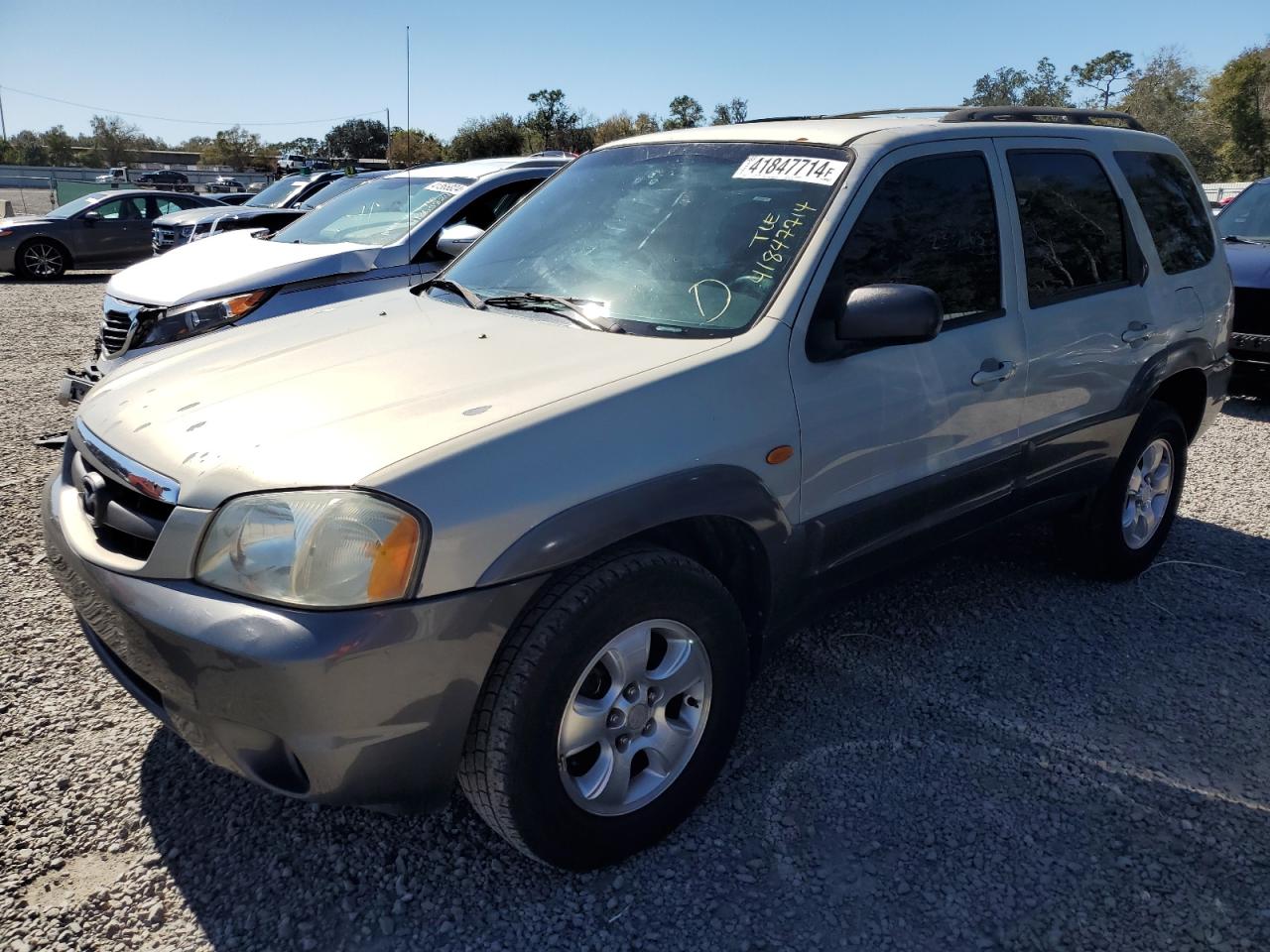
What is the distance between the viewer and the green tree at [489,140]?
31047 mm

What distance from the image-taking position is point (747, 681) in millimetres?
2742

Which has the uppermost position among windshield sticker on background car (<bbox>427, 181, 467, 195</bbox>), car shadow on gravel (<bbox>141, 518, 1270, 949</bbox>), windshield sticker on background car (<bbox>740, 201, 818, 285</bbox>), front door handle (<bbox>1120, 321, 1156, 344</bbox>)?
windshield sticker on background car (<bbox>427, 181, 467, 195</bbox>)

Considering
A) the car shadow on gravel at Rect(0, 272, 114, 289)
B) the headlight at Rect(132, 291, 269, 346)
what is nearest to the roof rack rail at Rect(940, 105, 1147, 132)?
the headlight at Rect(132, 291, 269, 346)

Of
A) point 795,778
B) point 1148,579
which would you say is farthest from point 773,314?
point 1148,579

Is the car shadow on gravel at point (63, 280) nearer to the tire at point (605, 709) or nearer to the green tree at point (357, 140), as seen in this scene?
the tire at point (605, 709)

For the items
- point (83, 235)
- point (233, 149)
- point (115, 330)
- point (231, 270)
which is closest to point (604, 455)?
point (231, 270)

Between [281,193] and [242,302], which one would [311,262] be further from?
[281,193]

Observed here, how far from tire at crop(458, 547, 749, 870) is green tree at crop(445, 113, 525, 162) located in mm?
29609

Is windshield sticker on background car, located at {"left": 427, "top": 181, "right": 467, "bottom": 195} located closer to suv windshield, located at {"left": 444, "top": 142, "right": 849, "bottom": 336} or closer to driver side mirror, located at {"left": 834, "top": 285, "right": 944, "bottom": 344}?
suv windshield, located at {"left": 444, "top": 142, "right": 849, "bottom": 336}

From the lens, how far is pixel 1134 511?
438cm

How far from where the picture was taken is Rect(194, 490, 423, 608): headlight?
2.04 m

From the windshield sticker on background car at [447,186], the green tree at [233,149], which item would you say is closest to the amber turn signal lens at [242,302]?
the windshield sticker on background car at [447,186]

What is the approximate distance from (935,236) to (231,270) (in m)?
4.62

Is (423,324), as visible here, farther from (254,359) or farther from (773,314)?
(773,314)
